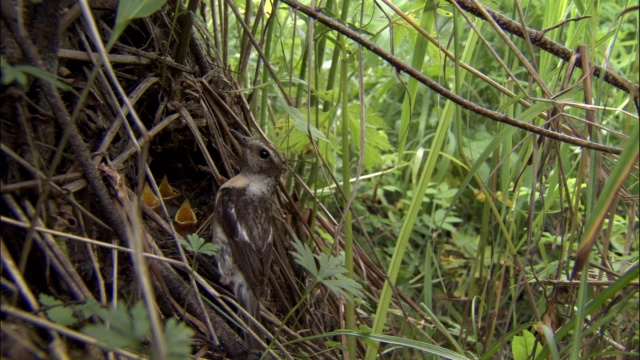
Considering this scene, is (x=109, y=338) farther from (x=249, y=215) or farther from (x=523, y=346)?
(x=523, y=346)

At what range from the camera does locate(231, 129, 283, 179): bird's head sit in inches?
112

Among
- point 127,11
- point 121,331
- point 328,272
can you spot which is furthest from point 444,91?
point 121,331

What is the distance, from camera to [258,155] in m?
2.89

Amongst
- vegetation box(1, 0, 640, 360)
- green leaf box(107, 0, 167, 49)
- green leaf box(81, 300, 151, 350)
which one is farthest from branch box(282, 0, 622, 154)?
green leaf box(81, 300, 151, 350)

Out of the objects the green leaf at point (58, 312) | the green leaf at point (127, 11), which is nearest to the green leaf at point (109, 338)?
the green leaf at point (58, 312)

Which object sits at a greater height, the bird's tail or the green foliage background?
the green foliage background

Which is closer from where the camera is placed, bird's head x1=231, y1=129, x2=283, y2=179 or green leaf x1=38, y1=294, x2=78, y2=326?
green leaf x1=38, y1=294, x2=78, y2=326

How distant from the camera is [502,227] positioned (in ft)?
8.70

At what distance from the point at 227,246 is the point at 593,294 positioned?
5.48 feet

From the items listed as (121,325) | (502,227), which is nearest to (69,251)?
(121,325)

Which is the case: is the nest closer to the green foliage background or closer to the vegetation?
the vegetation

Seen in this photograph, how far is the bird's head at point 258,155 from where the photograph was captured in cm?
285

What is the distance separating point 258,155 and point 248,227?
13.6 inches

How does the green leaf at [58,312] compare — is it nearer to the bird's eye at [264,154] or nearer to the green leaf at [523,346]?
the bird's eye at [264,154]
